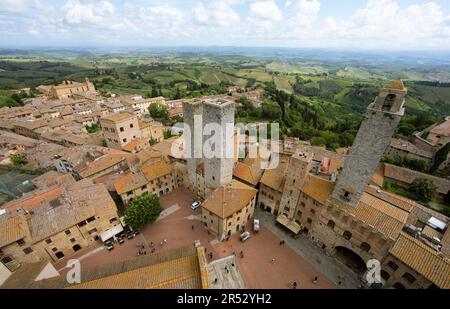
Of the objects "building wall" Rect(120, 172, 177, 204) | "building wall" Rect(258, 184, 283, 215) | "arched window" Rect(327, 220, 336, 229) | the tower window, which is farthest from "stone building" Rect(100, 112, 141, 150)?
the tower window

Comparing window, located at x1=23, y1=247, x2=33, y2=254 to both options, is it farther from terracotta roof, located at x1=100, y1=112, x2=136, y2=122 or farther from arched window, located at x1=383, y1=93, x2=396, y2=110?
arched window, located at x1=383, y1=93, x2=396, y2=110

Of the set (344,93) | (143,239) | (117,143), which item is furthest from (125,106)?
(344,93)

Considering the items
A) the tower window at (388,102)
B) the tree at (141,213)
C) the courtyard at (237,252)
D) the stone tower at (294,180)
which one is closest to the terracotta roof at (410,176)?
the stone tower at (294,180)

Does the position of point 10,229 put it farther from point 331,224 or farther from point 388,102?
point 388,102

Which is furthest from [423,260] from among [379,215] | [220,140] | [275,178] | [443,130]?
[443,130]

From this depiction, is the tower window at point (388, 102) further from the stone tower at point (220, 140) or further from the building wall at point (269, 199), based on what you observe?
the building wall at point (269, 199)

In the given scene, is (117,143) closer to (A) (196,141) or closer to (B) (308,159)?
(A) (196,141)
